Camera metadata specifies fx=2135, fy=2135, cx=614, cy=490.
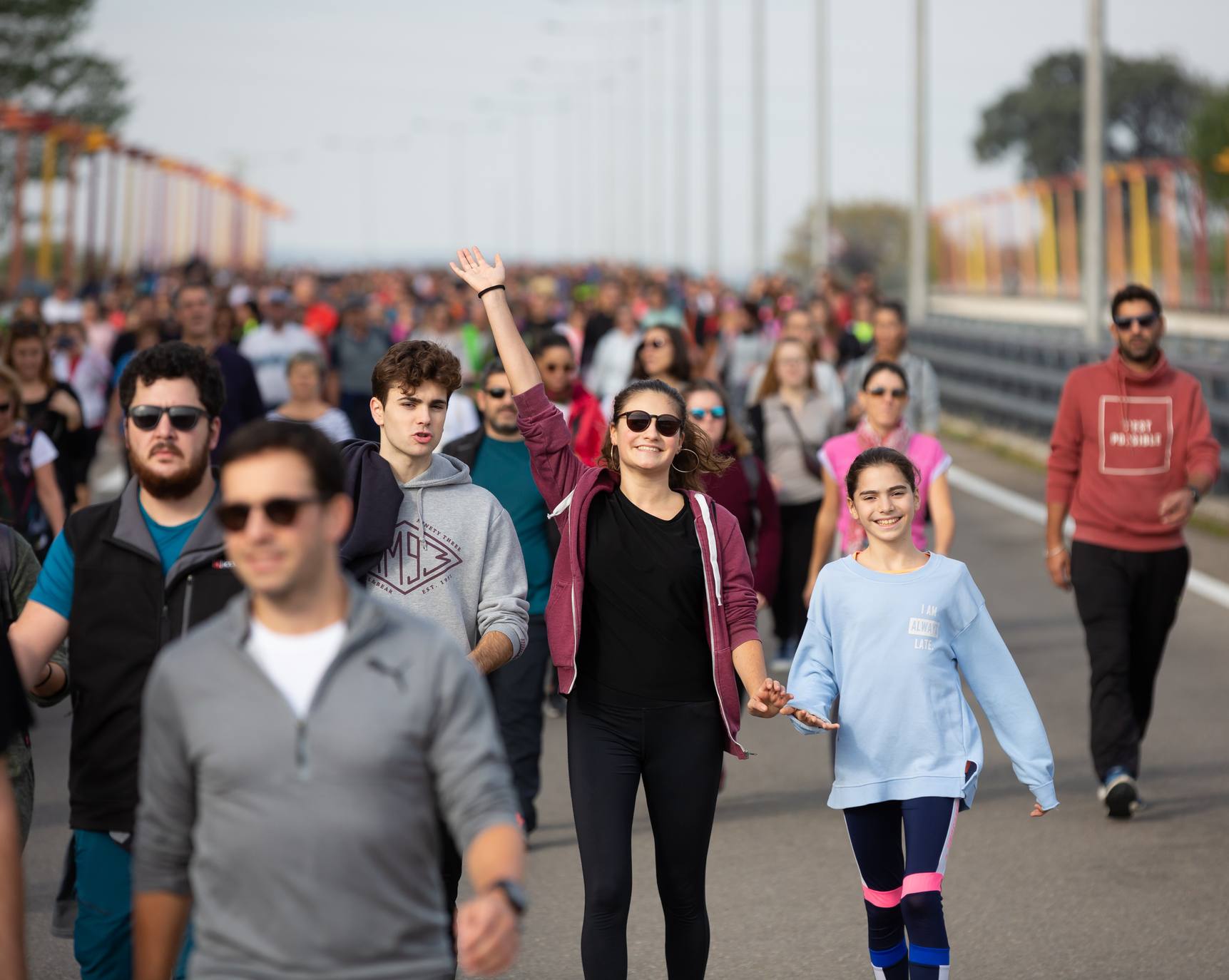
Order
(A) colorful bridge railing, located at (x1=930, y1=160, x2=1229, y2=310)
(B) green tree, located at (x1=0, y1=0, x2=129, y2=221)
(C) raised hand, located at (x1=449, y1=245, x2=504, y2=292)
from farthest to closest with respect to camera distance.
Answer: (B) green tree, located at (x1=0, y1=0, x2=129, y2=221) → (A) colorful bridge railing, located at (x1=930, y1=160, x2=1229, y2=310) → (C) raised hand, located at (x1=449, y1=245, x2=504, y2=292)

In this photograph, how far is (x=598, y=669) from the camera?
542cm

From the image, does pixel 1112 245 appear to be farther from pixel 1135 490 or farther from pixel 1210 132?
pixel 1135 490

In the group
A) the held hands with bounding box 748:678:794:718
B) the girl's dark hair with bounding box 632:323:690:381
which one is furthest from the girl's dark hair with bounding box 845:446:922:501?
the girl's dark hair with bounding box 632:323:690:381

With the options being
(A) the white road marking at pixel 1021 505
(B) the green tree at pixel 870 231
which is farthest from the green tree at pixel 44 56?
(A) the white road marking at pixel 1021 505

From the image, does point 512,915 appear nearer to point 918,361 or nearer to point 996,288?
point 918,361

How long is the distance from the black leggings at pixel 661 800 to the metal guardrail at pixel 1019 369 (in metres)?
11.9

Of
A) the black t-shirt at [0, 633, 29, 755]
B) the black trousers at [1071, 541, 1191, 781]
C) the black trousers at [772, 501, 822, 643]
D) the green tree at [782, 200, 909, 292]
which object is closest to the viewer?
the black t-shirt at [0, 633, 29, 755]

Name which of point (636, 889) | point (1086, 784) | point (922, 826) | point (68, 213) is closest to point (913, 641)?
point (922, 826)

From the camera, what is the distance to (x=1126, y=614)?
834cm

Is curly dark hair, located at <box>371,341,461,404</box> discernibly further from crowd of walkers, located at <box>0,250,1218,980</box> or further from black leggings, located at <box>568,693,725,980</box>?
black leggings, located at <box>568,693,725,980</box>

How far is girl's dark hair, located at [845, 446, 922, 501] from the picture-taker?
5.67m

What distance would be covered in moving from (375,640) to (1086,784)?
5.84m

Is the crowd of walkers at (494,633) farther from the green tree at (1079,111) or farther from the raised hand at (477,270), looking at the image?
the green tree at (1079,111)

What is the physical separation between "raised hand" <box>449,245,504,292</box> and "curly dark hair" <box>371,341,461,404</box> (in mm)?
479
